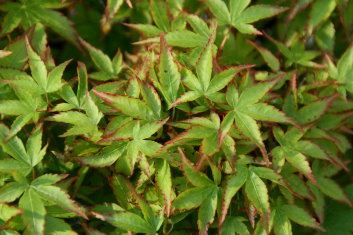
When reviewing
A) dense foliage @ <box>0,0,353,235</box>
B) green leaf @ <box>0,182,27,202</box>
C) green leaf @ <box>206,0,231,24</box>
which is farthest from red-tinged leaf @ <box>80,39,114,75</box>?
green leaf @ <box>0,182,27,202</box>

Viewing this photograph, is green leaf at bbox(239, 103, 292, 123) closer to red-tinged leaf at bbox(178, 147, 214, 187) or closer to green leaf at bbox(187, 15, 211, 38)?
red-tinged leaf at bbox(178, 147, 214, 187)

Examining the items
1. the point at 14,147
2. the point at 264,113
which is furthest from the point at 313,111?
the point at 14,147

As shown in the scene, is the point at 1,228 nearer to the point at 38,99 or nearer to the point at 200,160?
the point at 38,99

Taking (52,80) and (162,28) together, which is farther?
(162,28)

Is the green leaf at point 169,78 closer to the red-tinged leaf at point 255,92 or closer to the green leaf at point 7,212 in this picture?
the red-tinged leaf at point 255,92

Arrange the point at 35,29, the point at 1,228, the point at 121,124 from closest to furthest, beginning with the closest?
1. the point at 1,228
2. the point at 121,124
3. the point at 35,29

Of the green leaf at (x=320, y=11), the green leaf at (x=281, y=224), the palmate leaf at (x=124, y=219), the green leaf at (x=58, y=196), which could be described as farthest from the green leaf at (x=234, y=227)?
the green leaf at (x=320, y=11)

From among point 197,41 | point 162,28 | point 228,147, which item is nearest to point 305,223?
point 228,147
